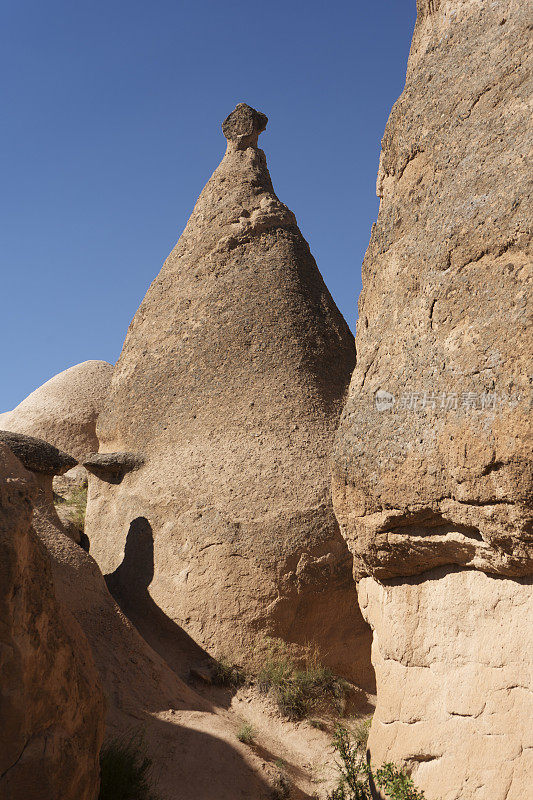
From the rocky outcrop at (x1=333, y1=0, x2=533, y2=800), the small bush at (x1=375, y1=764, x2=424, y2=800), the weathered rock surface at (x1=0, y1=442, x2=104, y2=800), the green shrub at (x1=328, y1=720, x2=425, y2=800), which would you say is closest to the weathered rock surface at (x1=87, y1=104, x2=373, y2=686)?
the green shrub at (x1=328, y1=720, x2=425, y2=800)

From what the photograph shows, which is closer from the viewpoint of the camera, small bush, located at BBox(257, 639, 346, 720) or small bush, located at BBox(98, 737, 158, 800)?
→ small bush, located at BBox(98, 737, 158, 800)

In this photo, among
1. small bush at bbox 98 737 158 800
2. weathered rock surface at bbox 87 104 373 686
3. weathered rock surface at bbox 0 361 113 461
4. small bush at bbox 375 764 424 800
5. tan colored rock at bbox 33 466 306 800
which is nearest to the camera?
small bush at bbox 375 764 424 800

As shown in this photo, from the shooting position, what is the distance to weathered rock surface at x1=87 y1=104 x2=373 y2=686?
6105mm

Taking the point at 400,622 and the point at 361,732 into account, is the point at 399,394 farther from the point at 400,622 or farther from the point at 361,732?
the point at 361,732

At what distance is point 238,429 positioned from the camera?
22.1 ft

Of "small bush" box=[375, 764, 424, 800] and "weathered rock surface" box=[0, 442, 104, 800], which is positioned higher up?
"weathered rock surface" box=[0, 442, 104, 800]

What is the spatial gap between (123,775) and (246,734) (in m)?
1.39

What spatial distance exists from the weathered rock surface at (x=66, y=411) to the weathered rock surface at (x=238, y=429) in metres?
4.27

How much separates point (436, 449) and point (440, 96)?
2.01 m

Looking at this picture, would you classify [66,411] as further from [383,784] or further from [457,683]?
[457,683]

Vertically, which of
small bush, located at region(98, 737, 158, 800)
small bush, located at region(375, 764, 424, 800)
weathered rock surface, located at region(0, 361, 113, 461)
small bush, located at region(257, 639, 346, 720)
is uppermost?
weathered rock surface, located at region(0, 361, 113, 461)

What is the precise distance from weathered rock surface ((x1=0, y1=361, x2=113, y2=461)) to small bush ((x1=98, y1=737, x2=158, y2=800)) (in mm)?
7702

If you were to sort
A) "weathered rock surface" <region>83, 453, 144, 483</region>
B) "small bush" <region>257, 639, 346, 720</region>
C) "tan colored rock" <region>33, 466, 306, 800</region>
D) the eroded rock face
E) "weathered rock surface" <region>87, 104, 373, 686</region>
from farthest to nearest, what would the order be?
"weathered rock surface" <region>83, 453, 144, 483</region> < "weathered rock surface" <region>87, 104, 373, 686</region> < "small bush" <region>257, 639, 346, 720</region> < "tan colored rock" <region>33, 466, 306, 800</region> < the eroded rock face

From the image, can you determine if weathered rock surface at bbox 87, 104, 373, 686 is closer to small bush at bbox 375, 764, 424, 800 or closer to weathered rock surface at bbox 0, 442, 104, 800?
small bush at bbox 375, 764, 424, 800
